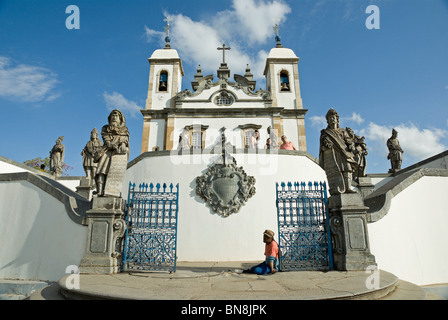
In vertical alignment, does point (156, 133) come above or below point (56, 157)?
above

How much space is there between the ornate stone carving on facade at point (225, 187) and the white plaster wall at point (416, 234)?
12.3ft

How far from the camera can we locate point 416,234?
6.24m

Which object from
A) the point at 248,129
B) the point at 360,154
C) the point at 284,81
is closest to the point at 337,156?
the point at 360,154

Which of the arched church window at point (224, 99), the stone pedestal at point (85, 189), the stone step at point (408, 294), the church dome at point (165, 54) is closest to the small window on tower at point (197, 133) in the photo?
the arched church window at point (224, 99)

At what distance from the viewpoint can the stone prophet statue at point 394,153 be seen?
14.1m

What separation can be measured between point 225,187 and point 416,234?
524 centimetres

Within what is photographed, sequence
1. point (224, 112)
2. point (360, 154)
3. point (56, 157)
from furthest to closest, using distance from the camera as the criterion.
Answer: point (224, 112)
point (56, 157)
point (360, 154)

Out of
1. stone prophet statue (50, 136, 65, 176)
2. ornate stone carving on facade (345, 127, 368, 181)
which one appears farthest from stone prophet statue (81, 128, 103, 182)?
ornate stone carving on facade (345, 127, 368, 181)

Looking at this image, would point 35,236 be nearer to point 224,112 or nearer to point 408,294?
point 408,294

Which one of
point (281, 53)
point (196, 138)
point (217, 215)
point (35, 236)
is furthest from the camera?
point (281, 53)

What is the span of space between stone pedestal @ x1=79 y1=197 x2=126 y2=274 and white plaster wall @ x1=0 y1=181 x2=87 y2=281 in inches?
15.4

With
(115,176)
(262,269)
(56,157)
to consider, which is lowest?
(262,269)

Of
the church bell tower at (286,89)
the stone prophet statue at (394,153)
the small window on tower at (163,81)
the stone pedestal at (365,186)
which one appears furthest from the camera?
the small window on tower at (163,81)

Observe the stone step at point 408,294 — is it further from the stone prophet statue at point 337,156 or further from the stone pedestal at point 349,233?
the stone prophet statue at point 337,156
